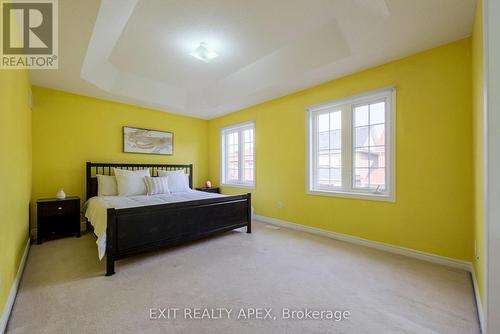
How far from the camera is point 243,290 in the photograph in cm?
189

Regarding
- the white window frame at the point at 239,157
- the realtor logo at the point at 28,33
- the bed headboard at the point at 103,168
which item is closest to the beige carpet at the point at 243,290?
the bed headboard at the point at 103,168

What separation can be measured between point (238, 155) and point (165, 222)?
105 inches

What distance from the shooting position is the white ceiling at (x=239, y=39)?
1.98 metres

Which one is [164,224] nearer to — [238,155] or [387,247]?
[238,155]

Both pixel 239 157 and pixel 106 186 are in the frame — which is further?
pixel 239 157

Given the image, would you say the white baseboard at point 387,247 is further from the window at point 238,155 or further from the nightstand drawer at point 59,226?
the nightstand drawer at point 59,226

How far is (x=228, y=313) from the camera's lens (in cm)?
160

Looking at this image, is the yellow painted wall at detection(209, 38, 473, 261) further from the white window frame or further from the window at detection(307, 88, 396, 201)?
the white window frame

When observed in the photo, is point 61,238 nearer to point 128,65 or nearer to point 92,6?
point 128,65

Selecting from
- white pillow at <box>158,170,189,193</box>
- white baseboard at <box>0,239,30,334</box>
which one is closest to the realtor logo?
A: white baseboard at <box>0,239,30,334</box>

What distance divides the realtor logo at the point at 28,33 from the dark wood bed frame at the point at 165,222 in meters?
1.61

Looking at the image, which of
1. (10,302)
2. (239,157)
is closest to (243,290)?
(10,302)

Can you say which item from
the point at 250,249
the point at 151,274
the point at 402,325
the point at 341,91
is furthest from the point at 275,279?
the point at 341,91

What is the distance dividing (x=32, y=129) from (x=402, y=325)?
16.6 feet
